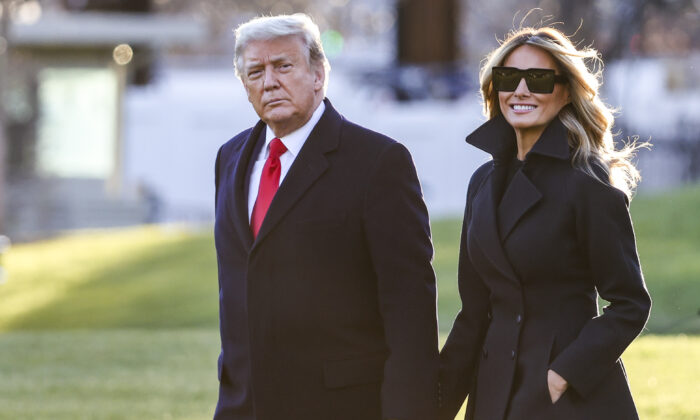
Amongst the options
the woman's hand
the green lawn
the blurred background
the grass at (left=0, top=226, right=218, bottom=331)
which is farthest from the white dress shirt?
the grass at (left=0, top=226, right=218, bottom=331)

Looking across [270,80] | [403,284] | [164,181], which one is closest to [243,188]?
[270,80]

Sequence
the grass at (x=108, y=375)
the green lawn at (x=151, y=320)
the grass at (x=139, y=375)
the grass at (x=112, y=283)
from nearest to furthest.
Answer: the grass at (x=139, y=375) < the grass at (x=108, y=375) < the green lawn at (x=151, y=320) < the grass at (x=112, y=283)

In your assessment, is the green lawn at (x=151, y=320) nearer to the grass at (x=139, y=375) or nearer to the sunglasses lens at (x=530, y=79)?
the grass at (x=139, y=375)

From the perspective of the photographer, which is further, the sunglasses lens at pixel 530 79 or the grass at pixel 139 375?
the grass at pixel 139 375

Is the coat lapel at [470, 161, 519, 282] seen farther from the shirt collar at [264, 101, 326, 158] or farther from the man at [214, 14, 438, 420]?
the shirt collar at [264, 101, 326, 158]

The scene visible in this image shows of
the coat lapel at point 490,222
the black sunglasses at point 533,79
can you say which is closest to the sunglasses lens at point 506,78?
the black sunglasses at point 533,79

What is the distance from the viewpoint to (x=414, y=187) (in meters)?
4.15

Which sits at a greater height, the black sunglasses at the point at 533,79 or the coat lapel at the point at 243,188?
the black sunglasses at the point at 533,79

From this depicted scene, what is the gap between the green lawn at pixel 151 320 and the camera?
382 inches

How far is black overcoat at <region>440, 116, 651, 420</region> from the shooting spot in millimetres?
4027

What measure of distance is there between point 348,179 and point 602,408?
1147 mm

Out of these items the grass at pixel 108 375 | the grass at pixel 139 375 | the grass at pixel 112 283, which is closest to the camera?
the grass at pixel 139 375

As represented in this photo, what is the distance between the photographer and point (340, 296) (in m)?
4.06

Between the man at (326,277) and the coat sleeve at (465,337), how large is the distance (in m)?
0.25
